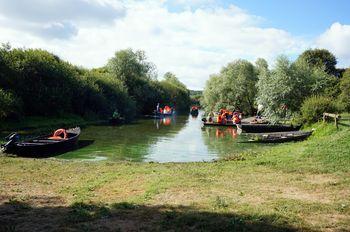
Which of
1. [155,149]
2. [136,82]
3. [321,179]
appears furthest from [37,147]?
[136,82]

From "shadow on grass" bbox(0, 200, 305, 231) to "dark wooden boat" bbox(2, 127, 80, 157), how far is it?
13979 mm

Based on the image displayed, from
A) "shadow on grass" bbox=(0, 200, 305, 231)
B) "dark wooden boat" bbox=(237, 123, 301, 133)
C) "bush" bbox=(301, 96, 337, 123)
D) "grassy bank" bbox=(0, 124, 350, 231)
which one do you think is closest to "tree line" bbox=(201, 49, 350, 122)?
"bush" bbox=(301, 96, 337, 123)

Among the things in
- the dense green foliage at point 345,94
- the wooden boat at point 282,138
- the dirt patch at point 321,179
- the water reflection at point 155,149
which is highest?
the dense green foliage at point 345,94

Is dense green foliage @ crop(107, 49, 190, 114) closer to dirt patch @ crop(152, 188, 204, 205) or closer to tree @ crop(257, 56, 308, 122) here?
tree @ crop(257, 56, 308, 122)

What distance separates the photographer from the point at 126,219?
955 centimetres

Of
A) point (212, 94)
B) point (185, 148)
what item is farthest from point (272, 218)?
point (212, 94)

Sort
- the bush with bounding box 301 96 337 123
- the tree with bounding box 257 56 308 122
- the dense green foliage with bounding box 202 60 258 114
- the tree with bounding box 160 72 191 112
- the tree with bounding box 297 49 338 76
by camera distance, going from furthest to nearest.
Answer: the tree with bounding box 160 72 191 112
the tree with bounding box 297 49 338 76
the dense green foliage with bounding box 202 60 258 114
the tree with bounding box 257 56 308 122
the bush with bounding box 301 96 337 123

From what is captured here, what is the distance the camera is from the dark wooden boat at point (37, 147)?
2392 cm

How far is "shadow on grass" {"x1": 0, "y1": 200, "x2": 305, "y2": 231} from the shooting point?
8.84 meters

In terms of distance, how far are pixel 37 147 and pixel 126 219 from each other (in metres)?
16.7

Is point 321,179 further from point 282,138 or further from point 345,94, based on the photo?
point 345,94

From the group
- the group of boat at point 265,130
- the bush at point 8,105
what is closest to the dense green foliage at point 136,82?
the group of boat at point 265,130

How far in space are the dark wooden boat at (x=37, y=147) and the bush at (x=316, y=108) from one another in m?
22.3

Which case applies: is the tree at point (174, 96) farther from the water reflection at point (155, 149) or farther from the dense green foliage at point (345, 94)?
the water reflection at point (155, 149)
